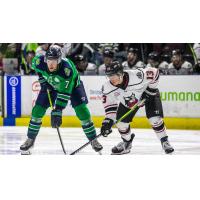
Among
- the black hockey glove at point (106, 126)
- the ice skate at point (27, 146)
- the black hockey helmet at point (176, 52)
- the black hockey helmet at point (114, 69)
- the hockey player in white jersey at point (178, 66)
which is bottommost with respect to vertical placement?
the ice skate at point (27, 146)

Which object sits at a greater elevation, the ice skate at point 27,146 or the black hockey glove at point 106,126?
the black hockey glove at point 106,126

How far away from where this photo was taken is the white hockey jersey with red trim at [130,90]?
313 inches

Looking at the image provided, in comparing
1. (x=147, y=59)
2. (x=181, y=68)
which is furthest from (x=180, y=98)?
(x=147, y=59)

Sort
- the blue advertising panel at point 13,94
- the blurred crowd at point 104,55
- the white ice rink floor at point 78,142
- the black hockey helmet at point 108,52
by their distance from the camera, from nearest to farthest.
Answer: the white ice rink floor at point 78,142 → the blurred crowd at point 104,55 → the black hockey helmet at point 108,52 → the blue advertising panel at point 13,94

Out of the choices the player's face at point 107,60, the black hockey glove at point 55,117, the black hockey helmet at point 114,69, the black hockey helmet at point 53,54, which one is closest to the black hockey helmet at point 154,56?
the player's face at point 107,60

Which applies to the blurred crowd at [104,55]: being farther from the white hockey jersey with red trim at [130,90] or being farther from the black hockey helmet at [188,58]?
the white hockey jersey with red trim at [130,90]

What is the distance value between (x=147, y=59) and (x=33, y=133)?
127 cm

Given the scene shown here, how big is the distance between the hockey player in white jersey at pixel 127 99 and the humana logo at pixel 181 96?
2.81 ft

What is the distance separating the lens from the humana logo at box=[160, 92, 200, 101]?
29.9 ft

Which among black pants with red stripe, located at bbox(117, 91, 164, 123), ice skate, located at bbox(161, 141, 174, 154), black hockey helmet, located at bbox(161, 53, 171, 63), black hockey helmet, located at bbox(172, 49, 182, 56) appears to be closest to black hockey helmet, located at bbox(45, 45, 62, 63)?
black pants with red stripe, located at bbox(117, 91, 164, 123)

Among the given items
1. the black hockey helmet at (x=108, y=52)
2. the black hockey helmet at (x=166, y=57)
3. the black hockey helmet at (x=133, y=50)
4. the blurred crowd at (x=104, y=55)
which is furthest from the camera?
A: the black hockey helmet at (x=166, y=57)

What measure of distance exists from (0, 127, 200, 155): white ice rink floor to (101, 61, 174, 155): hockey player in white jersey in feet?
0.20
